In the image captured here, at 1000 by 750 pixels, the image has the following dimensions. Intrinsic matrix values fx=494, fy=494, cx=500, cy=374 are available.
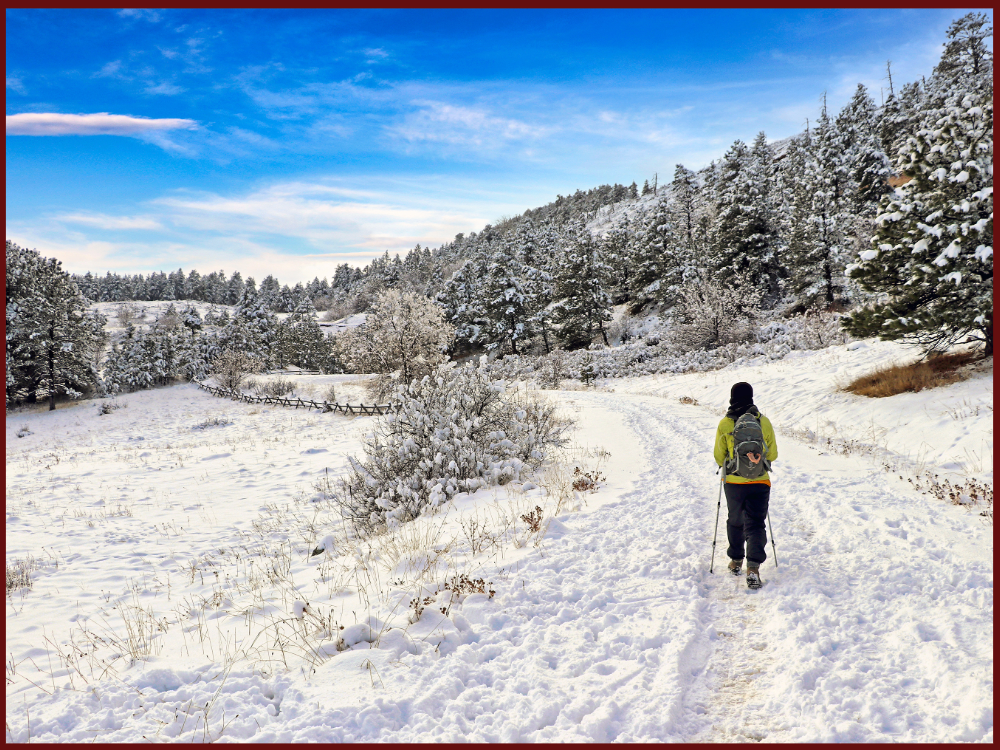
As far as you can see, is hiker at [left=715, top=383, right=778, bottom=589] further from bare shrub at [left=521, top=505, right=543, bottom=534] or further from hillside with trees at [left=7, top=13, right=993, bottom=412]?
hillside with trees at [left=7, top=13, right=993, bottom=412]

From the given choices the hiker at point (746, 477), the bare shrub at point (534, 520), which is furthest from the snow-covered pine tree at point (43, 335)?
the hiker at point (746, 477)

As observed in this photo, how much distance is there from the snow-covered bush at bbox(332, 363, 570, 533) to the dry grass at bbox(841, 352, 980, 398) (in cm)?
940

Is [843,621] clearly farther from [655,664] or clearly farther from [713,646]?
[655,664]

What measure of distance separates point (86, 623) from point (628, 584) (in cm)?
657

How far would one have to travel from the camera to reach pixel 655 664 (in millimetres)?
4102

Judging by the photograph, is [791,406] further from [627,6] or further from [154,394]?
[154,394]

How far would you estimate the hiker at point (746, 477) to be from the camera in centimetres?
552

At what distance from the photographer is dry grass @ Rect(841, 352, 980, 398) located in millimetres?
12656

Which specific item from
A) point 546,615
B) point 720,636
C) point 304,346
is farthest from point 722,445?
point 304,346

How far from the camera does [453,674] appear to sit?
3977mm

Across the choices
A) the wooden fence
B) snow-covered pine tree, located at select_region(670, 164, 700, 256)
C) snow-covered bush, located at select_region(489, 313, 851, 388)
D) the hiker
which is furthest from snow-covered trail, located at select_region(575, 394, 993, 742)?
snow-covered pine tree, located at select_region(670, 164, 700, 256)

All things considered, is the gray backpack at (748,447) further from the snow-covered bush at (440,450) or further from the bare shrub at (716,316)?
the bare shrub at (716,316)

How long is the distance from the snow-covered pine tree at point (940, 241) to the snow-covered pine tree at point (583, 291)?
106 feet

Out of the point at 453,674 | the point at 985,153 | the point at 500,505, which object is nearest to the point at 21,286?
the point at 500,505
